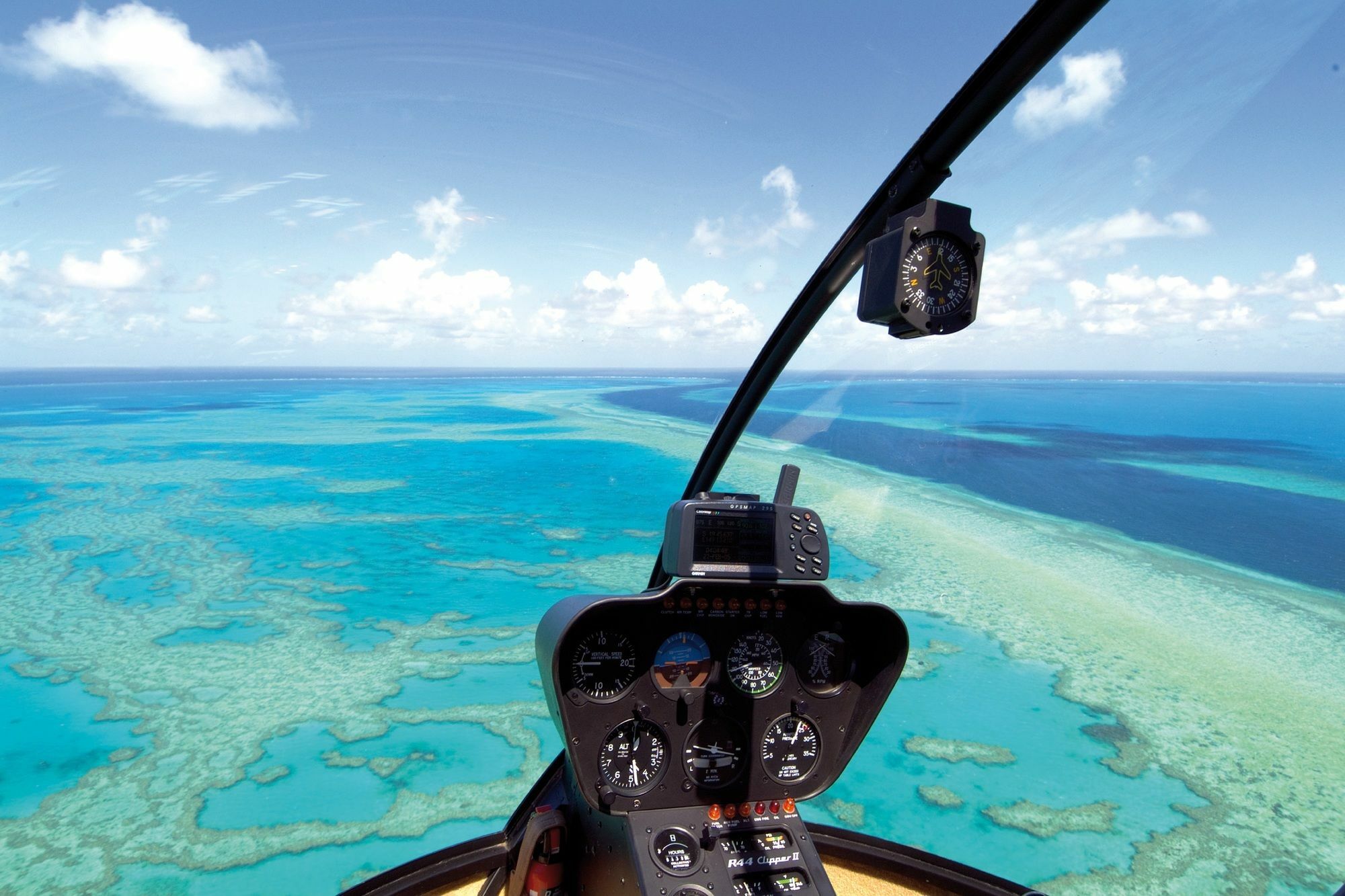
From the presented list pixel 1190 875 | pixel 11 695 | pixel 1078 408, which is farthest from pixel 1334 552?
pixel 1078 408

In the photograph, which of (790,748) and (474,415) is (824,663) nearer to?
(790,748)

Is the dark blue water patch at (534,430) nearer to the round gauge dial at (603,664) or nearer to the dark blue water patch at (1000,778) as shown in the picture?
the dark blue water patch at (1000,778)

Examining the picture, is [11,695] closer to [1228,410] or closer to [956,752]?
[956,752]

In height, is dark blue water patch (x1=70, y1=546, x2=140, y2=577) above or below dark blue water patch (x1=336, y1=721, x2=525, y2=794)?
below

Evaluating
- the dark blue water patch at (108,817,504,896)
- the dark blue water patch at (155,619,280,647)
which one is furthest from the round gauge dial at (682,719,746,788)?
the dark blue water patch at (155,619,280,647)

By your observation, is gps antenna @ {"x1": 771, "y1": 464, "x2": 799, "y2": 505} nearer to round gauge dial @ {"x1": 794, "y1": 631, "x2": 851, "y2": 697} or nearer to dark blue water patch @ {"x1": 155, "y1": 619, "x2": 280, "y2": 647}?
round gauge dial @ {"x1": 794, "y1": 631, "x2": 851, "y2": 697}

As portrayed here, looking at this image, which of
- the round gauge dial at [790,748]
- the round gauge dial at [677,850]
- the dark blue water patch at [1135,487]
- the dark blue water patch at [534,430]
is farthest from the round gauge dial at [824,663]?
the dark blue water patch at [534,430]
